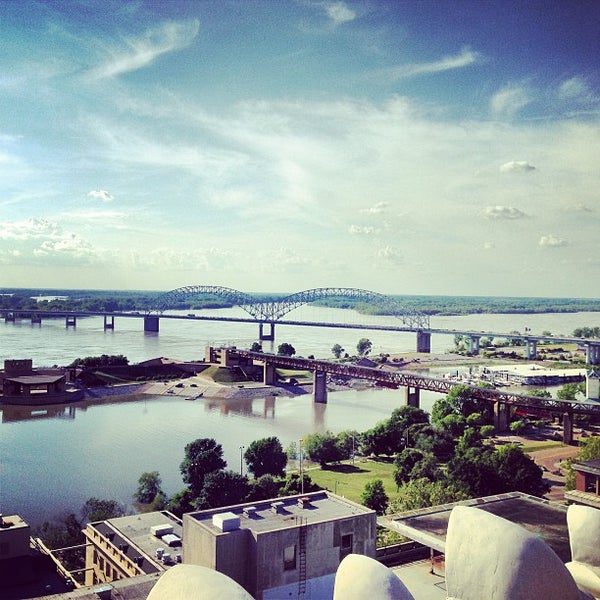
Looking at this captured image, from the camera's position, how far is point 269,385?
35.7m

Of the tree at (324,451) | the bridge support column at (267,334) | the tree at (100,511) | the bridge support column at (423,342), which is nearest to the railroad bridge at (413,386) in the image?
the tree at (324,451)

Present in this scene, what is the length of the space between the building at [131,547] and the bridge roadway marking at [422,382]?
15.8 metres

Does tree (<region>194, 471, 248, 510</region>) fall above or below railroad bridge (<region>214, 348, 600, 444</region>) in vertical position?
below

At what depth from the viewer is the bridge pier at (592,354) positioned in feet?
156

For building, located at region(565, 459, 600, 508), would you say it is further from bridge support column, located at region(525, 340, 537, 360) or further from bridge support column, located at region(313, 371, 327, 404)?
bridge support column, located at region(525, 340, 537, 360)

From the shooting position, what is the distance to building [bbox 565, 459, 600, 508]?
988cm

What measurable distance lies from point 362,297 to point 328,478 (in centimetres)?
4880

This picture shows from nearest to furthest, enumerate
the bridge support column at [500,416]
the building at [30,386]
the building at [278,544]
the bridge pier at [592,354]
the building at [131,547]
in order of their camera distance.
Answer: the building at [278,544] < the building at [131,547] < the bridge support column at [500,416] < the building at [30,386] < the bridge pier at [592,354]

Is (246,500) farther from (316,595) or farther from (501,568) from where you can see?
(501,568)

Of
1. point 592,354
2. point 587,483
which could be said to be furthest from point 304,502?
point 592,354

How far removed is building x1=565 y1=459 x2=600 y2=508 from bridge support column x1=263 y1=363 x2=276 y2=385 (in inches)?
1039

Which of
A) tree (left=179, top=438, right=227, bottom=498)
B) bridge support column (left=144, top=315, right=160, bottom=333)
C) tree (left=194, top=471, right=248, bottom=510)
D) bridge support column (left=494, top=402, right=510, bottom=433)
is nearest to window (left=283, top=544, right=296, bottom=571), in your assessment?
tree (left=194, top=471, right=248, bottom=510)

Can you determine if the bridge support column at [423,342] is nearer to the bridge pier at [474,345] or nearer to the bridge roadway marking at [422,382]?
the bridge pier at [474,345]

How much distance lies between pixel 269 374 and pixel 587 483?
87.3 ft
